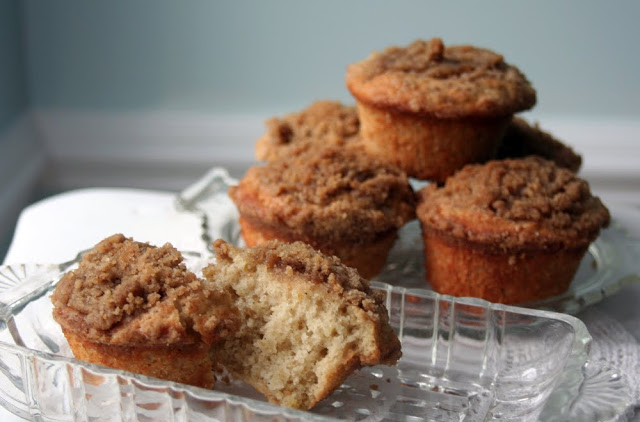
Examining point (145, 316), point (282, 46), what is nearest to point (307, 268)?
point (145, 316)

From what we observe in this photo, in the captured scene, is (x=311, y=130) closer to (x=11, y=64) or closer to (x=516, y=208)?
(x=516, y=208)

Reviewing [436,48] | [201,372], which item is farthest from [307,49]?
[201,372]

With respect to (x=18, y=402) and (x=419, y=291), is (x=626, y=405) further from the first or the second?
(x=18, y=402)

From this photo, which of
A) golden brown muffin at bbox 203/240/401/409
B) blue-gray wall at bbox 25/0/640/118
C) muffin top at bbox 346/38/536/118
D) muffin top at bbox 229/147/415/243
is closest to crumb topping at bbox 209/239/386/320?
golden brown muffin at bbox 203/240/401/409

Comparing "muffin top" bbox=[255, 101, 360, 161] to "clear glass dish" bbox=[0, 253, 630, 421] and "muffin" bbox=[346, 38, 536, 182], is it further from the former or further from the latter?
"clear glass dish" bbox=[0, 253, 630, 421]

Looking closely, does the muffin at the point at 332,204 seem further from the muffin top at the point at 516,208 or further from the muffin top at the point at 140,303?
the muffin top at the point at 140,303
